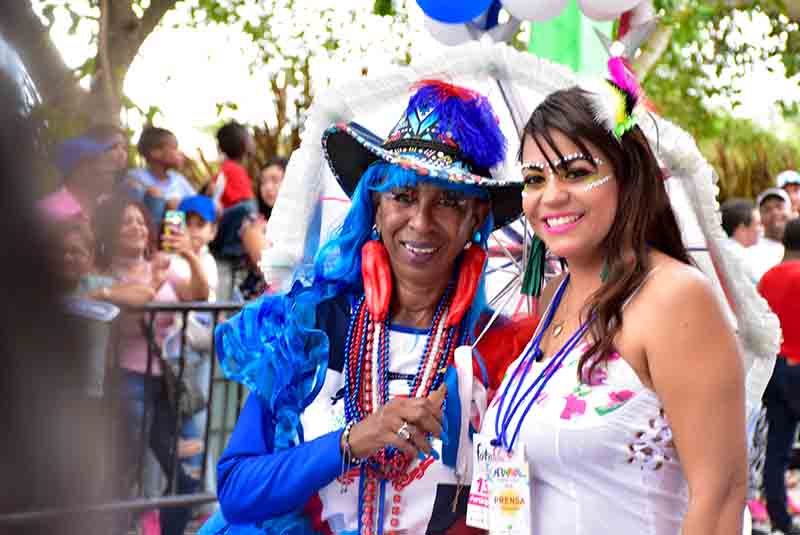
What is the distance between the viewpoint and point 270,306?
2.66 m

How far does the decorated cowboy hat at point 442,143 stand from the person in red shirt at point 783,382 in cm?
398

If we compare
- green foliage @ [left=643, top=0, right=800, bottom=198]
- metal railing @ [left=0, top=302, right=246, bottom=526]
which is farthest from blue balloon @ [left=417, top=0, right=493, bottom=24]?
green foliage @ [left=643, top=0, right=800, bottom=198]

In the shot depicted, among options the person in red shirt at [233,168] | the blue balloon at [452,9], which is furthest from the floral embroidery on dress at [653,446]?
the person in red shirt at [233,168]

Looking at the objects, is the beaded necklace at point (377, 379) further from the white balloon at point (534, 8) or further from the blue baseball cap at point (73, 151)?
the white balloon at point (534, 8)

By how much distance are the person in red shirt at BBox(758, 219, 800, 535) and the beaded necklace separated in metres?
4.16

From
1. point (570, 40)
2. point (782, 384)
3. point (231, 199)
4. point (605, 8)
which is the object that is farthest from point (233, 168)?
point (782, 384)

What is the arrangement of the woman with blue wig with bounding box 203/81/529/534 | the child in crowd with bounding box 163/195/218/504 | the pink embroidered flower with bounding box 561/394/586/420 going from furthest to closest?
the child in crowd with bounding box 163/195/218/504 → the woman with blue wig with bounding box 203/81/529/534 → the pink embroidered flower with bounding box 561/394/586/420

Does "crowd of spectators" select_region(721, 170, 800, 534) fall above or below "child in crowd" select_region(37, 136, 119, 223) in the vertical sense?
below

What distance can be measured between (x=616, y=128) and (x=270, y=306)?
3.09ft

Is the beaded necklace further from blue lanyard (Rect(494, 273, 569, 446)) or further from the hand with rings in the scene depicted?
blue lanyard (Rect(494, 273, 569, 446))

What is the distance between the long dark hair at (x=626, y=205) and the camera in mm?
2172

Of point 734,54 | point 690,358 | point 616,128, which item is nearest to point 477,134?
point 616,128

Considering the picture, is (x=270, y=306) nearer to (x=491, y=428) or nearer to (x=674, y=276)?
(x=491, y=428)

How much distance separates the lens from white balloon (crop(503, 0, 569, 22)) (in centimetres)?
493
